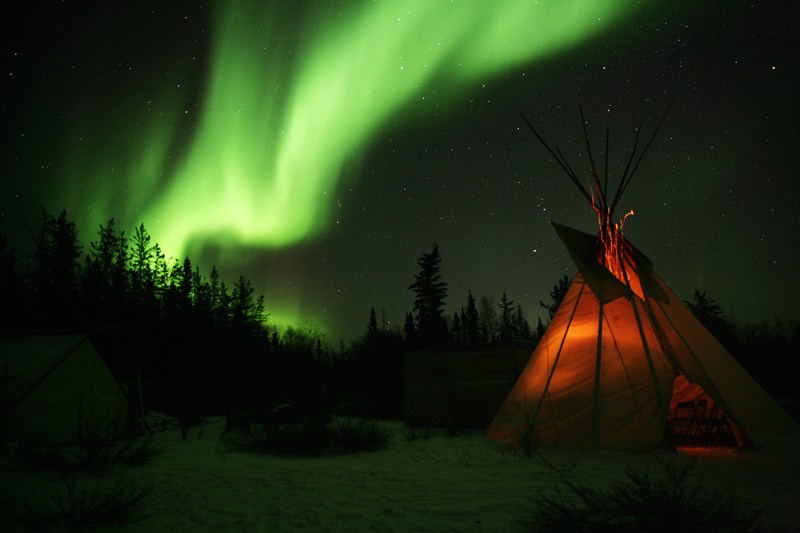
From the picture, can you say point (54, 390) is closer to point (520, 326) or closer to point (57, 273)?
point (57, 273)

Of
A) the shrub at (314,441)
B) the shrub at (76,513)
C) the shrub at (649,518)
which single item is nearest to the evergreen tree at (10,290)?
the shrub at (314,441)

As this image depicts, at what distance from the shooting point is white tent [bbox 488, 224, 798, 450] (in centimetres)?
610

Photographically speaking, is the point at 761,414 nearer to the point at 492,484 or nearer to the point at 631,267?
the point at 631,267

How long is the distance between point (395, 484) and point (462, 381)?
6.44 m

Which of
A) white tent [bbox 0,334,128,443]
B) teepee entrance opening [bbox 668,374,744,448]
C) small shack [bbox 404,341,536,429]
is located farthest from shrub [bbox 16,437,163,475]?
teepee entrance opening [bbox 668,374,744,448]

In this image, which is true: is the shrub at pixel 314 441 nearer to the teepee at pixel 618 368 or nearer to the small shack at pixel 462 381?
the teepee at pixel 618 368

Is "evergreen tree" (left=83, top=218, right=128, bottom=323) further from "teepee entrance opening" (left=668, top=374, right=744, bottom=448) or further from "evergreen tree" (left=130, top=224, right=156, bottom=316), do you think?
"teepee entrance opening" (left=668, top=374, right=744, bottom=448)

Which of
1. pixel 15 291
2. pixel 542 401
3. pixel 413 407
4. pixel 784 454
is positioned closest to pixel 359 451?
pixel 542 401

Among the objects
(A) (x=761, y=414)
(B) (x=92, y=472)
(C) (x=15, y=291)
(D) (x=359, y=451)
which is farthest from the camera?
(C) (x=15, y=291)

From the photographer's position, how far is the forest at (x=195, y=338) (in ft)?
55.6

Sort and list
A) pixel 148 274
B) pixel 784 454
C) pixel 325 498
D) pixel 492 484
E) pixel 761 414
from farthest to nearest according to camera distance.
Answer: pixel 148 274, pixel 761 414, pixel 784 454, pixel 492 484, pixel 325 498

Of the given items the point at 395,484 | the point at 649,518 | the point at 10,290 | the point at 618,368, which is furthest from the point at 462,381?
the point at 10,290

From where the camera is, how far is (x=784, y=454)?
5.39m

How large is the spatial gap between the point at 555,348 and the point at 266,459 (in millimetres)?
5101
